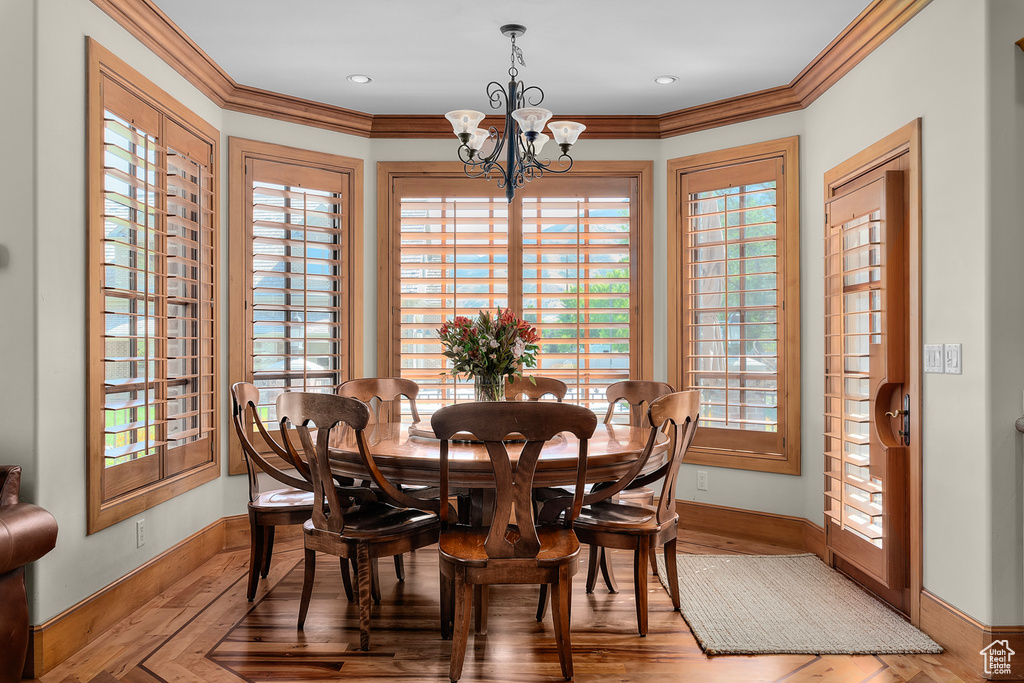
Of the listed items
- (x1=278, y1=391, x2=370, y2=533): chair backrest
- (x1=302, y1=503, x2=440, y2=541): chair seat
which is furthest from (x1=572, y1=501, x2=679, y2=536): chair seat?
(x1=278, y1=391, x2=370, y2=533): chair backrest

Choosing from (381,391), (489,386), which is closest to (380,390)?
(381,391)

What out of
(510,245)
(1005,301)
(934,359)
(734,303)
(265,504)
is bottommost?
(265,504)

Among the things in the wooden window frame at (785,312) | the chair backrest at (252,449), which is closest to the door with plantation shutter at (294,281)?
the chair backrest at (252,449)

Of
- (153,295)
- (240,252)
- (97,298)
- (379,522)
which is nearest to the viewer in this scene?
(379,522)

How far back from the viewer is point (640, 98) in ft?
14.4

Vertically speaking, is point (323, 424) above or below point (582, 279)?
below

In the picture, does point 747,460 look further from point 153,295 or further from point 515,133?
point 153,295

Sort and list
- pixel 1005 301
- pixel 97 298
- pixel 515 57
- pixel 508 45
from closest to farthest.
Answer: pixel 1005 301 < pixel 97 298 < pixel 508 45 < pixel 515 57

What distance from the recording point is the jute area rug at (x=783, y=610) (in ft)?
8.92

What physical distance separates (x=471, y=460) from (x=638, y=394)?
1.57 meters

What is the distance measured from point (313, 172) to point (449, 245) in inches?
40.0

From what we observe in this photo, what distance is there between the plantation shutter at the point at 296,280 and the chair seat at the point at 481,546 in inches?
83.7

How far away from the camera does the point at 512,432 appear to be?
228 centimetres

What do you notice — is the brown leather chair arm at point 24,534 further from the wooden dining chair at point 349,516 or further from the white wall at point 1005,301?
the white wall at point 1005,301
